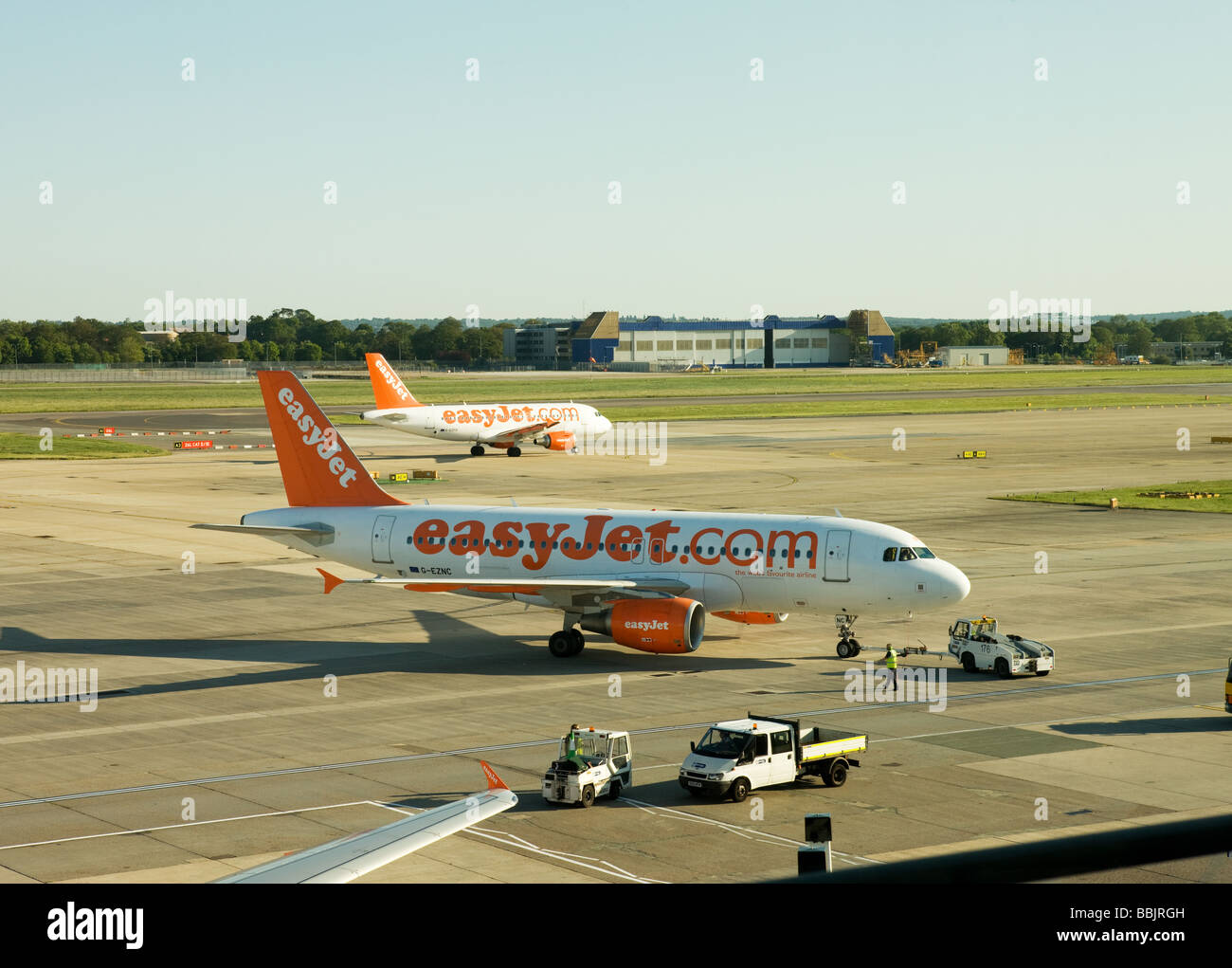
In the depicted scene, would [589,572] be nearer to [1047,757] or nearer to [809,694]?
[809,694]

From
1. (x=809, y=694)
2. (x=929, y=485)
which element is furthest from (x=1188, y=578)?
(x=929, y=485)

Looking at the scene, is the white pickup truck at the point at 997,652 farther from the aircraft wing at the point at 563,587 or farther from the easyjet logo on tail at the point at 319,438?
the easyjet logo on tail at the point at 319,438

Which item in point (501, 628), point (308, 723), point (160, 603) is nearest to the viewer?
point (308, 723)

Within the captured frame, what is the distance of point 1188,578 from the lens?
58.5 metres

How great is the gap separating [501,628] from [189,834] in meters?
24.6

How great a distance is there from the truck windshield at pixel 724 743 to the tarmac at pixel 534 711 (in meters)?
1.06

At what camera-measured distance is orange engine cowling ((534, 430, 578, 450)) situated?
118500 millimetres

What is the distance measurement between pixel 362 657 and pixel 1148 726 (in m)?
24.2

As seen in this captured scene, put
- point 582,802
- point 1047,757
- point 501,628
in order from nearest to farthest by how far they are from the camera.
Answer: point 582,802
point 1047,757
point 501,628

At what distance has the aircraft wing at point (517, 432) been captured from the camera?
11769 cm

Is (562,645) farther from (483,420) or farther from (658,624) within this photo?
(483,420)

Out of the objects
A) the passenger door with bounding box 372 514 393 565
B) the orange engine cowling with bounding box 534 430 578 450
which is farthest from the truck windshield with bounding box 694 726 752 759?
the orange engine cowling with bounding box 534 430 578 450
